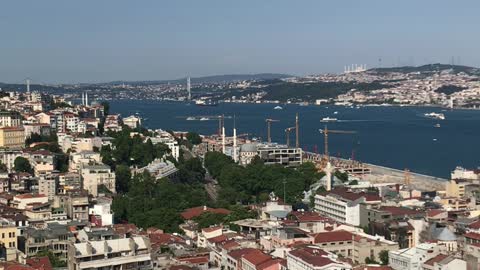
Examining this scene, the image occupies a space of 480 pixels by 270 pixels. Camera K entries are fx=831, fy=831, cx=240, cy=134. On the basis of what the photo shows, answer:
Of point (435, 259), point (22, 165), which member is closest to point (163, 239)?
point (435, 259)

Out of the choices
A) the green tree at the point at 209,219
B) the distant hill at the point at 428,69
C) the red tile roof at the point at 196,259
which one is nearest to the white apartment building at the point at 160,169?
the green tree at the point at 209,219

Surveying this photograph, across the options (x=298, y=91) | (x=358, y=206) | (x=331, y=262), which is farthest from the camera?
(x=298, y=91)

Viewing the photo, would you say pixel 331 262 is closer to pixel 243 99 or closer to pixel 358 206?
pixel 358 206

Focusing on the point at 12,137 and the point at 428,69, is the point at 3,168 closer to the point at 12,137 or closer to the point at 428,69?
the point at 12,137

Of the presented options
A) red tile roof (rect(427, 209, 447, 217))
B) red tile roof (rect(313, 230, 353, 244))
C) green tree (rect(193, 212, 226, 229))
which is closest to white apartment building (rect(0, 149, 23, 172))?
green tree (rect(193, 212, 226, 229))

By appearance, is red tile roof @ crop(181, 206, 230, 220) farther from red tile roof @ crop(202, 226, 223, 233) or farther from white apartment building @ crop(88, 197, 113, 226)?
red tile roof @ crop(202, 226, 223, 233)

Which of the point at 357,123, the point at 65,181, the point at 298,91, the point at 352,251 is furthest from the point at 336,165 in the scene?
the point at 298,91
